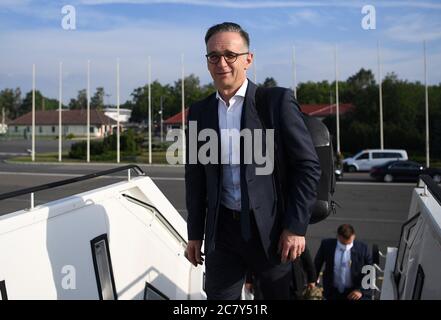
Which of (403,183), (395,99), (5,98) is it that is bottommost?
(403,183)

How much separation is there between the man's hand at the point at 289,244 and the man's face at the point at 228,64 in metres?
0.71

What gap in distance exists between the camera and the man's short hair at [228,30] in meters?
2.15

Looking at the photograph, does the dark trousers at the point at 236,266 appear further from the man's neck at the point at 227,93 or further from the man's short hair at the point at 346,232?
the man's short hair at the point at 346,232

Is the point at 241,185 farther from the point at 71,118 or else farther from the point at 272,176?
the point at 71,118

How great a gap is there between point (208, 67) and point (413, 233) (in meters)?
2.19

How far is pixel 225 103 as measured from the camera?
2266 millimetres

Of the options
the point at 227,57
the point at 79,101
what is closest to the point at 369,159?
the point at 227,57

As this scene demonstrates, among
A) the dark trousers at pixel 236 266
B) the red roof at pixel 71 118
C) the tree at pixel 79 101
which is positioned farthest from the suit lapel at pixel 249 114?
the tree at pixel 79 101

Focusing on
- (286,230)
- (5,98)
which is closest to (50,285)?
(286,230)

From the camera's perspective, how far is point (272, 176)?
85.4 inches

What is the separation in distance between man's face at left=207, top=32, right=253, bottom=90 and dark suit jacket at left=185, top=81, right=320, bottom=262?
0.08 m

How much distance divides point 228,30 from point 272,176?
2.24ft

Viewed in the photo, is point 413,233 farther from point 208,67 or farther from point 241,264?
point 208,67

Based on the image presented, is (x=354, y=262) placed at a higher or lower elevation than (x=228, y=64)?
lower
